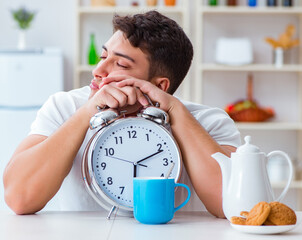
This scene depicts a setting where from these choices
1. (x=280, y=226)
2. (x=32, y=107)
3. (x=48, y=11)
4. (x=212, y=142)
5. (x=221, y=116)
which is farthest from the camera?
(x=48, y=11)

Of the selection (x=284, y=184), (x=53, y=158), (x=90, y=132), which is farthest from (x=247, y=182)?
(x=284, y=184)

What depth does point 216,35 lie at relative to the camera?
4.75 meters

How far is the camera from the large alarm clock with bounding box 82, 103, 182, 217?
4.77ft

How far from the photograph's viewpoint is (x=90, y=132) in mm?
1771

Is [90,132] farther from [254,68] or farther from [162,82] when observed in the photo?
[254,68]

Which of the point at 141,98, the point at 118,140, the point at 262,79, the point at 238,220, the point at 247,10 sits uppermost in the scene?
the point at 247,10

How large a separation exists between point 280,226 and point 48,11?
383cm

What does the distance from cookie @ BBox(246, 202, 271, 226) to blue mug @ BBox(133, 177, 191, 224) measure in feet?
0.67

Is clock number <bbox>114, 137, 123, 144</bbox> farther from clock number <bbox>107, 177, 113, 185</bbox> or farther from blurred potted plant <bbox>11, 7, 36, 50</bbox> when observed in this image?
blurred potted plant <bbox>11, 7, 36, 50</bbox>

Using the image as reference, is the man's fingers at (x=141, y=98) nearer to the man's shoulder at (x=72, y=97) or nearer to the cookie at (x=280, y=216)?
the man's shoulder at (x=72, y=97)

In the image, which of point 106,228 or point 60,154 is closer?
point 106,228

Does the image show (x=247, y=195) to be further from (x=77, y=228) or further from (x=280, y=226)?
(x=77, y=228)

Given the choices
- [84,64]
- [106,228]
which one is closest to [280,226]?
[106,228]

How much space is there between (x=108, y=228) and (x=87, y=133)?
1.77ft
